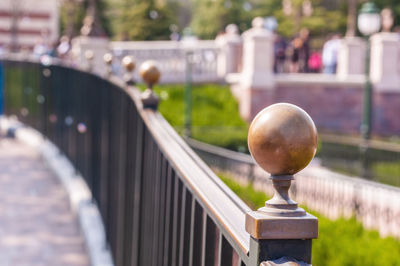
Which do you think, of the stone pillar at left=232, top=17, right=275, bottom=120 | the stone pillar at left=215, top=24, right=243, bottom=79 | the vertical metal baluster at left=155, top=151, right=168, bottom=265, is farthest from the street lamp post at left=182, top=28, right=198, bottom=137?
the vertical metal baluster at left=155, top=151, right=168, bottom=265

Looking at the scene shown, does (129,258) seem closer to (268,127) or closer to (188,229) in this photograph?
(188,229)

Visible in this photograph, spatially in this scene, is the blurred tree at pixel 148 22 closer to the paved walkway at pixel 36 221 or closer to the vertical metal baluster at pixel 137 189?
the paved walkway at pixel 36 221

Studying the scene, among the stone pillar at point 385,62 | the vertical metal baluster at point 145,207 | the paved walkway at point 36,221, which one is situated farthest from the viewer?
the stone pillar at point 385,62

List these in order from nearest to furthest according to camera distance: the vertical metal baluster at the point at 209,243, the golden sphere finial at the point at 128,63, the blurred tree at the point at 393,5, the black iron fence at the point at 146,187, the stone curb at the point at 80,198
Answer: the black iron fence at the point at 146,187
the vertical metal baluster at the point at 209,243
the golden sphere finial at the point at 128,63
the stone curb at the point at 80,198
the blurred tree at the point at 393,5

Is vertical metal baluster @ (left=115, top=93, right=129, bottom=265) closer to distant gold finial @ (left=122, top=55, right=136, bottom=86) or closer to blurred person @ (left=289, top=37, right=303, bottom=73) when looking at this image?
distant gold finial @ (left=122, top=55, right=136, bottom=86)

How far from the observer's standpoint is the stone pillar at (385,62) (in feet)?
87.8

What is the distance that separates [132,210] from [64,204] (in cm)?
395

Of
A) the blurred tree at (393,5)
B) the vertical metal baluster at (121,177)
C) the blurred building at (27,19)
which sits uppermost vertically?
the blurred tree at (393,5)

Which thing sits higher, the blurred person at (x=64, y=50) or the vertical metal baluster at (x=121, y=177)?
the blurred person at (x=64, y=50)

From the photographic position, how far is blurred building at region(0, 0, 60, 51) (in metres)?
45.8

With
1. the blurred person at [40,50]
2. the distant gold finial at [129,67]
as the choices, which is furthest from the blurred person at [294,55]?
the distant gold finial at [129,67]

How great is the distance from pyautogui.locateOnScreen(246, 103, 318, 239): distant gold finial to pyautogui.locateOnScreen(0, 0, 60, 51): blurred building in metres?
45.4

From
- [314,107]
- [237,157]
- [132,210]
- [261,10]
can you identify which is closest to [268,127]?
[132,210]

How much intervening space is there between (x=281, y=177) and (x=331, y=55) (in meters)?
27.5
